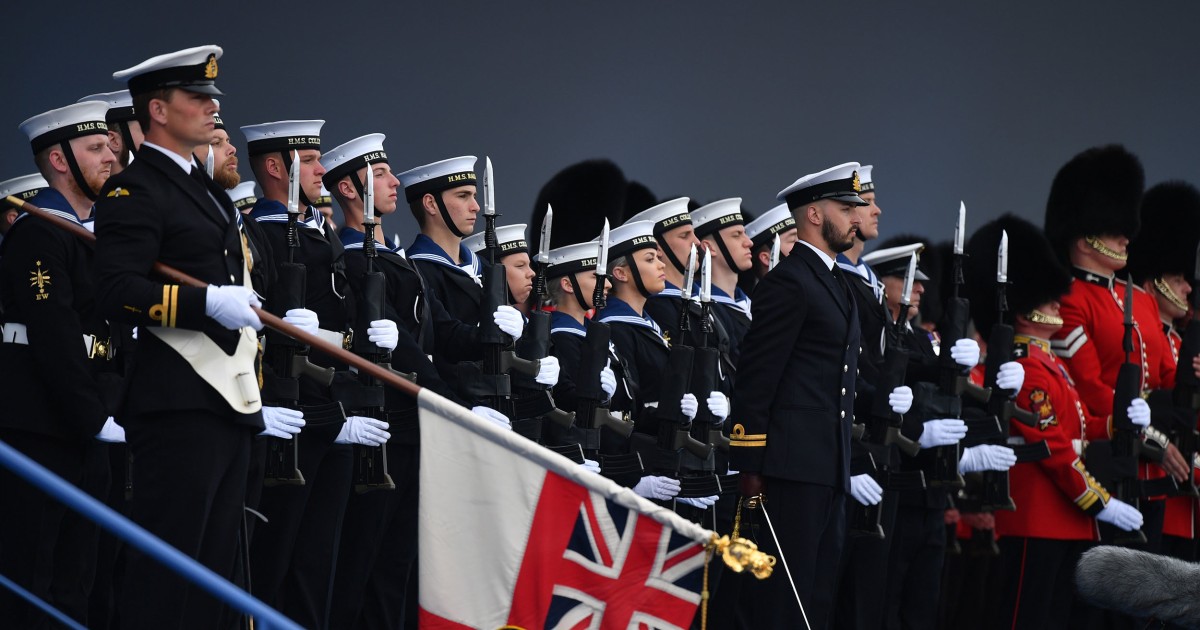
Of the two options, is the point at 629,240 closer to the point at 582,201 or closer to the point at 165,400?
the point at 582,201

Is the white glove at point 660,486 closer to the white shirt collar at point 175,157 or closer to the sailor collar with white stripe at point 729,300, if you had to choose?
the sailor collar with white stripe at point 729,300

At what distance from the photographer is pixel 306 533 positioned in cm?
615

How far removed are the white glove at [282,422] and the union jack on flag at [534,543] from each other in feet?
5.40

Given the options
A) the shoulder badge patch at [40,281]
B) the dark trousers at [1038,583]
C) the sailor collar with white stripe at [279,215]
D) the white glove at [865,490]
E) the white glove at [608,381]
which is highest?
the sailor collar with white stripe at [279,215]

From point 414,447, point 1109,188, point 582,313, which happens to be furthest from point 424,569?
point 1109,188

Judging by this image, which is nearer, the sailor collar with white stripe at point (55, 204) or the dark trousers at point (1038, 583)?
the sailor collar with white stripe at point (55, 204)

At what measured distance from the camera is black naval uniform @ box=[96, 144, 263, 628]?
4.30 m

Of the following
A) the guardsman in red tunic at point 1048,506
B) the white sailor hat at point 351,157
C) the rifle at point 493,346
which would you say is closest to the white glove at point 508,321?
the rifle at point 493,346

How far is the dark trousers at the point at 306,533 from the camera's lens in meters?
5.98

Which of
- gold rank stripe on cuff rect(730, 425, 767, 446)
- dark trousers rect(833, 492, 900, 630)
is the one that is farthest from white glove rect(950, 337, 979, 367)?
gold rank stripe on cuff rect(730, 425, 767, 446)

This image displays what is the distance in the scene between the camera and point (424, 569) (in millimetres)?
4051

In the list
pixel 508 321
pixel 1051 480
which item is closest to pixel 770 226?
pixel 1051 480

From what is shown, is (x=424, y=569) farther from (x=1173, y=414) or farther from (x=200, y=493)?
(x=1173, y=414)

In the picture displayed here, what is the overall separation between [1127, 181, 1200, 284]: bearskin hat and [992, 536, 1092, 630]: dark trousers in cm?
232
